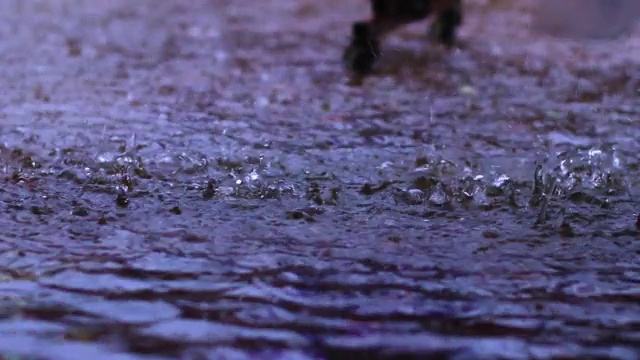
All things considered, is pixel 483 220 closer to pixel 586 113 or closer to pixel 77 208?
pixel 77 208

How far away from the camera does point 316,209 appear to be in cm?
256

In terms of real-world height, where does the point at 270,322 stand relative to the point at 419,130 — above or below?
below

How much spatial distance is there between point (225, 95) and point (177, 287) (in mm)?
2421

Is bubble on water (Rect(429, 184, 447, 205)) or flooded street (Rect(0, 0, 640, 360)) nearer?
flooded street (Rect(0, 0, 640, 360))

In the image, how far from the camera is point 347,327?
1735 mm

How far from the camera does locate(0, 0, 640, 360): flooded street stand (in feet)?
5.68

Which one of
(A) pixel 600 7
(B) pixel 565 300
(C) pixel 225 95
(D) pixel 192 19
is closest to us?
(B) pixel 565 300

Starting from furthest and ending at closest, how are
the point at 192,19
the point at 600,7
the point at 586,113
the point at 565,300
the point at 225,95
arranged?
the point at 192,19 < the point at 600,7 < the point at 225,95 < the point at 586,113 < the point at 565,300

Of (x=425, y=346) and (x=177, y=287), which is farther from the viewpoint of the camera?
(x=177, y=287)

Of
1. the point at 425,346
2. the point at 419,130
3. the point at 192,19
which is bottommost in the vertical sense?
the point at 425,346

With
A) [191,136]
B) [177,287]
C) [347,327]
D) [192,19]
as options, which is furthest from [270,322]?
[192,19]

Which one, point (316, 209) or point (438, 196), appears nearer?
point (316, 209)

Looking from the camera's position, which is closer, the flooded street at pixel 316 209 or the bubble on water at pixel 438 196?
the flooded street at pixel 316 209

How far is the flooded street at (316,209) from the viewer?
5.68ft
